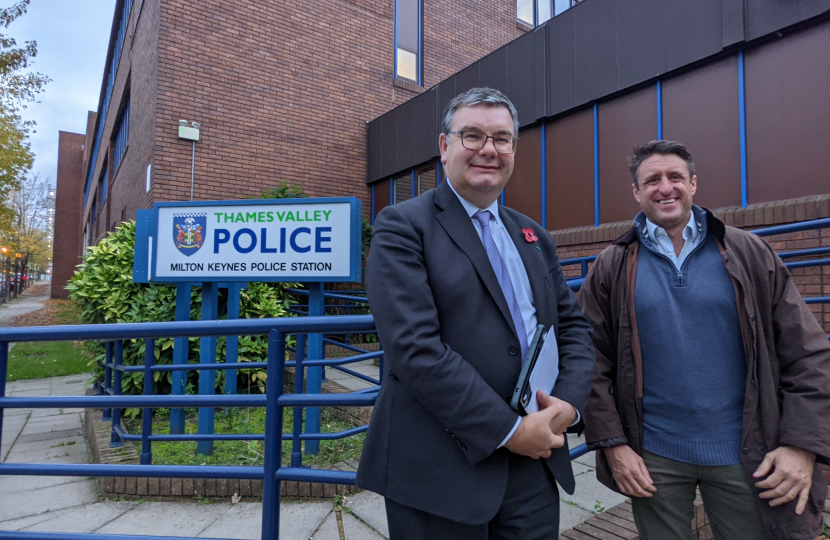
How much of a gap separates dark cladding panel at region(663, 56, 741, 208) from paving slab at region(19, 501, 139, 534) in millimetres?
6107

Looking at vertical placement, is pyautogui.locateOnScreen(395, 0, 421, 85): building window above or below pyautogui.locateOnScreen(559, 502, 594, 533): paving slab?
above

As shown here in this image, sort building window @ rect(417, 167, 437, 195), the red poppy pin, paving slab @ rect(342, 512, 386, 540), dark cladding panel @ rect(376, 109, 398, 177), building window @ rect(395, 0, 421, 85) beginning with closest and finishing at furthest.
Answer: the red poppy pin < paving slab @ rect(342, 512, 386, 540) < building window @ rect(417, 167, 437, 195) < dark cladding panel @ rect(376, 109, 398, 177) < building window @ rect(395, 0, 421, 85)

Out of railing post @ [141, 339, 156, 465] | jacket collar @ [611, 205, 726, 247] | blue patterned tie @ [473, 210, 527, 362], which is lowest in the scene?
Result: railing post @ [141, 339, 156, 465]

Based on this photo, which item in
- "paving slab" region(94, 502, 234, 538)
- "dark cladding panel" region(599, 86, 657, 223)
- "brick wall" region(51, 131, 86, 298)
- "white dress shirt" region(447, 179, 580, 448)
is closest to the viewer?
"white dress shirt" region(447, 179, 580, 448)

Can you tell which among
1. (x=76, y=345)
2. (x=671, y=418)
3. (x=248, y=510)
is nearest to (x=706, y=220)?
(x=671, y=418)

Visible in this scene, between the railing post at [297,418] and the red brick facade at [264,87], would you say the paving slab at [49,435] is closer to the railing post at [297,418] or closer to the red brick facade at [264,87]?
the railing post at [297,418]

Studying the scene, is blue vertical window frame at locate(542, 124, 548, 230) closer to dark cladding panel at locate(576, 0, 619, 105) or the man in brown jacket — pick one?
dark cladding panel at locate(576, 0, 619, 105)

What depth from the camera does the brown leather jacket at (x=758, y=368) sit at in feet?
5.07

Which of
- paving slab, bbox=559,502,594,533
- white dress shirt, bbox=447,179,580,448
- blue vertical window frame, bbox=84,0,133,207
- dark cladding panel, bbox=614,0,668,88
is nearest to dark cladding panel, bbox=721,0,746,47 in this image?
dark cladding panel, bbox=614,0,668,88

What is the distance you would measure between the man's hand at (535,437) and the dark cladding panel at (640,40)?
6133 millimetres

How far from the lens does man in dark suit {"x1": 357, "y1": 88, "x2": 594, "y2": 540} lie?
1.25m

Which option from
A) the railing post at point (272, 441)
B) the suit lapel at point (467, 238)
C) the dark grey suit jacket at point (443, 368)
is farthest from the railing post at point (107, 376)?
the suit lapel at point (467, 238)

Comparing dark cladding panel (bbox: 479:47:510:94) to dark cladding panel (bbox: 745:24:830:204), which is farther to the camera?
dark cladding panel (bbox: 479:47:510:94)

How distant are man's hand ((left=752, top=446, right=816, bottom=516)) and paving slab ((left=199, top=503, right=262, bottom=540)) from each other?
2.50 meters
